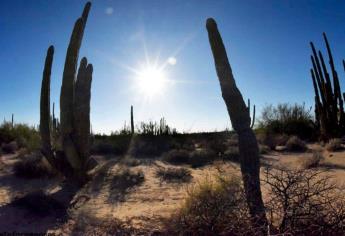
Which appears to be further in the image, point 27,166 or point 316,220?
point 27,166

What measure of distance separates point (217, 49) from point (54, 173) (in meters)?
5.84

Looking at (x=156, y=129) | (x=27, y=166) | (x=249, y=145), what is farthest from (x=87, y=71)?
(x=156, y=129)

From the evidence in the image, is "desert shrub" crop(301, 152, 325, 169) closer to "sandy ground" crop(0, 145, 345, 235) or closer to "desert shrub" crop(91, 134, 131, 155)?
"sandy ground" crop(0, 145, 345, 235)

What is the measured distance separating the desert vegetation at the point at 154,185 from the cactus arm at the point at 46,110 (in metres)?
0.02

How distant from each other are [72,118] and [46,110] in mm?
849

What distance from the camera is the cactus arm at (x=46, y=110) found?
8078 mm

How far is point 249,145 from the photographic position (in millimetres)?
4809

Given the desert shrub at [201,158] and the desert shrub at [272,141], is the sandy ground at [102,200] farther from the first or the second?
the desert shrub at [272,141]

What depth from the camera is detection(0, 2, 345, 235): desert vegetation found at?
3.99m

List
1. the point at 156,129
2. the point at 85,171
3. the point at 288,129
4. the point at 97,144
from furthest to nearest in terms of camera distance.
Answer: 1. the point at 288,129
2. the point at 156,129
3. the point at 97,144
4. the point at 85,171

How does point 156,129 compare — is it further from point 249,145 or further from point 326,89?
point 249,145

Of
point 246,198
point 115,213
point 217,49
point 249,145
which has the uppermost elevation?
point 217,49

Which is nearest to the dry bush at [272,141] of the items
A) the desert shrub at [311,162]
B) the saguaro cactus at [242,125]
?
the desert shrub at [311,162]

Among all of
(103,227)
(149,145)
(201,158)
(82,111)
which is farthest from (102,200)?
(149,145)
